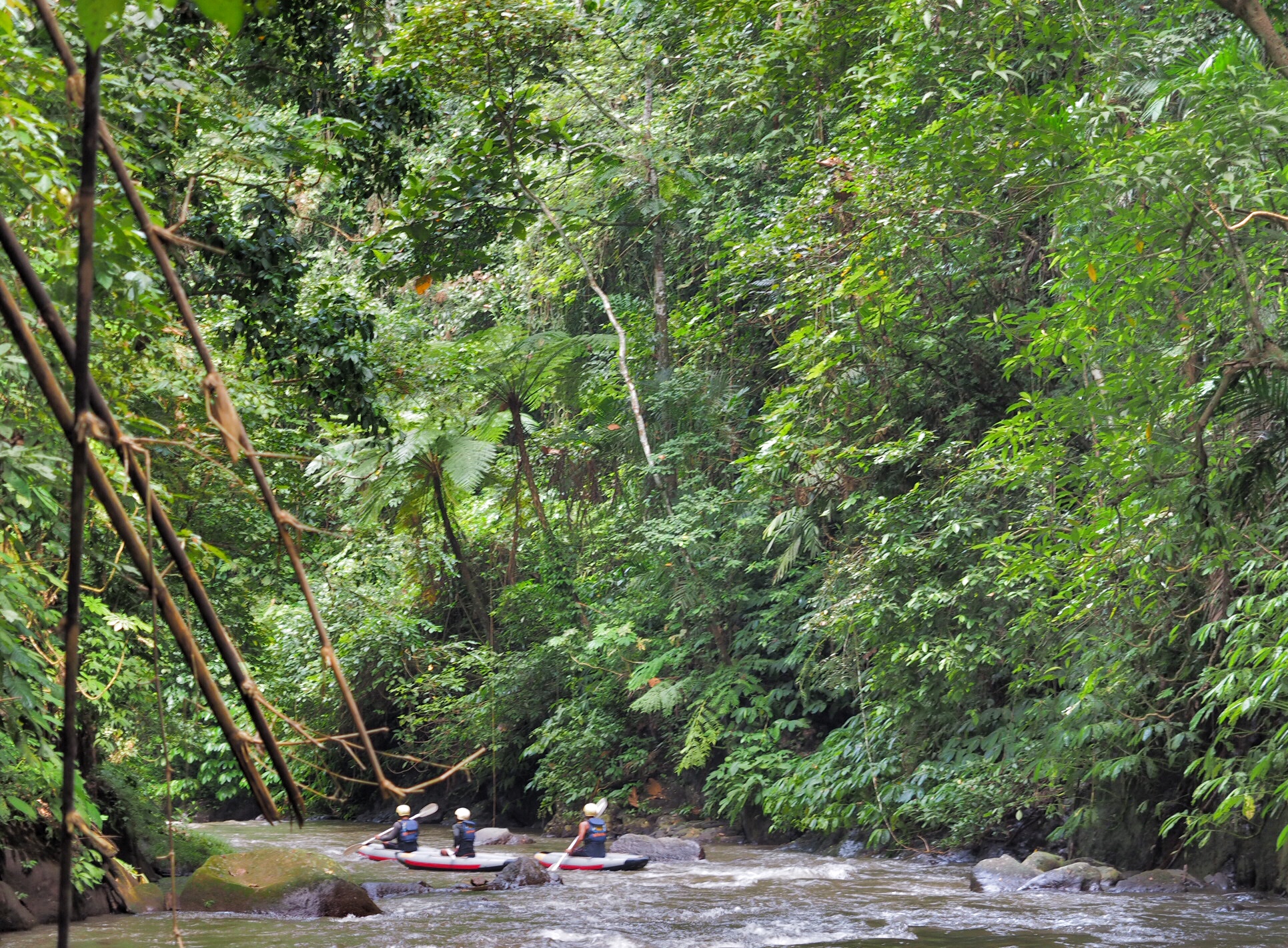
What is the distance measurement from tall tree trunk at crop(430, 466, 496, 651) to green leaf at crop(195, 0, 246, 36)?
44.7 feet

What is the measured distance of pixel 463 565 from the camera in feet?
53.9

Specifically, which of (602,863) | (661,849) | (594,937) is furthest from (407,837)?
(594,937)

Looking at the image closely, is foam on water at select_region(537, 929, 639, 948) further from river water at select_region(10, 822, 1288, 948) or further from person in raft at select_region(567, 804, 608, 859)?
person in raft at select_region(567, 804, 608, 859)

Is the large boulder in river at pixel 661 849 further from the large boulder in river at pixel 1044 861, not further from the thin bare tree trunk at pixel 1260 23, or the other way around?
the thin bare tree trunk at pixel 1260 23

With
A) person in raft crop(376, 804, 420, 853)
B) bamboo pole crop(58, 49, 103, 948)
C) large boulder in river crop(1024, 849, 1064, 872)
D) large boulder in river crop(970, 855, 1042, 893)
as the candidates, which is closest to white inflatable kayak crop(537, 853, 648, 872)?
person in raft crop(376, 804, 420, 853)

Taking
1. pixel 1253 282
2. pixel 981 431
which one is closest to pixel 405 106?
pixel 1253 282

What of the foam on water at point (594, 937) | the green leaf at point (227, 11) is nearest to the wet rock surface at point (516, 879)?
the foam on water at point (594, 937)

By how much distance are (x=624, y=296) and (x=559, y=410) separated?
6.48ft

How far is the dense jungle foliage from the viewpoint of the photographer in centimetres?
528

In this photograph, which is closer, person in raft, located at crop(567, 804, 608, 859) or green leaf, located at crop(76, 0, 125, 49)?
green leaf, located at crop(76, 0, 125, 49)

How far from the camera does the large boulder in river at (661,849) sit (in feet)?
39.6

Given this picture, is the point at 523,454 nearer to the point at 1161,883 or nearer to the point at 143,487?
the point at 1161,883

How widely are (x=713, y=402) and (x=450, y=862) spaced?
641 centimetres

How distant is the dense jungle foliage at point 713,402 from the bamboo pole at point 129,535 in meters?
0.42
